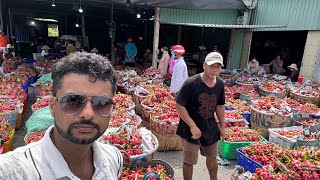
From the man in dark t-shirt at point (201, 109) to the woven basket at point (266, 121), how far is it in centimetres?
280

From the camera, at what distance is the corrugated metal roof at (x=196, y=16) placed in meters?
10.3

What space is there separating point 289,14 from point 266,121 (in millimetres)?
6916

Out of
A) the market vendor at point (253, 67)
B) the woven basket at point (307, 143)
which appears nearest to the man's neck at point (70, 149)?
the woven basket at point (307, 143)

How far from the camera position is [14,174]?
101cm

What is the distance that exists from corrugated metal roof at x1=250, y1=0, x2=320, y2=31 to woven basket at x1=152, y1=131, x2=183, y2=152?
25.9 feet

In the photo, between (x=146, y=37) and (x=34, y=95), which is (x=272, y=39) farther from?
(x=34, y=95)

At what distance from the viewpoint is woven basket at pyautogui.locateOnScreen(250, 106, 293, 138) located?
558 centimetres

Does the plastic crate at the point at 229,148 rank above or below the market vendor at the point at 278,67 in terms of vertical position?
below

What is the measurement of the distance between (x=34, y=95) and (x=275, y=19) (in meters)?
10.8

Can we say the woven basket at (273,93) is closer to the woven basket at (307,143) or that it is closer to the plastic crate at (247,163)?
the woven basket at (307,143)

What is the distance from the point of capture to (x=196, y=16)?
1117 centimetres

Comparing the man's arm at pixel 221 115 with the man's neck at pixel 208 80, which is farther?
the man's arm at pixel 221 115

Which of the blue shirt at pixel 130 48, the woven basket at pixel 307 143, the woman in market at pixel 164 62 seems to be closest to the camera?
the woven basket at pixel 307 143

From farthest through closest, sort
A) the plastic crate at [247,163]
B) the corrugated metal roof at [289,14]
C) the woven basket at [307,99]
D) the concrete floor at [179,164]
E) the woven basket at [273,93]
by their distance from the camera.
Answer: the corrugated metal roof at [289,14] < the woven basket at [273,93] < the woven basket at [307,99] < the concrete floor at [179,164] < the plastic crate at [247,163]
